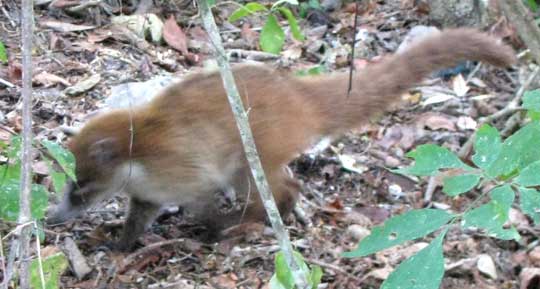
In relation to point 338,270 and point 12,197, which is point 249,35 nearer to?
point 338,270

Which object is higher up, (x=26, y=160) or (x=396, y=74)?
(x=26, y=160)

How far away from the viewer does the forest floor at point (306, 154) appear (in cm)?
424

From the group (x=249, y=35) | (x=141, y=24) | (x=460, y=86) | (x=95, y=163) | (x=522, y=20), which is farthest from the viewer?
(x=249, y=35)

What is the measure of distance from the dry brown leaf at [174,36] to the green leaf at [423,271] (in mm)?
3956

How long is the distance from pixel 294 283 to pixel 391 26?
14.4 feet

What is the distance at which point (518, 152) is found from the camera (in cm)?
262

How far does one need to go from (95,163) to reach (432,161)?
1.98 metres

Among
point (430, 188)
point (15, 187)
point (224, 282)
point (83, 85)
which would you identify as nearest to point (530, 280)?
point (430, 188)

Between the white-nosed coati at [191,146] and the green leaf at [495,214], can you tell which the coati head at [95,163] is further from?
the green leaf at [495,214]

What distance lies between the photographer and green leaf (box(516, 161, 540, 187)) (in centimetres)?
248

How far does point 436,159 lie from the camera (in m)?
2.73

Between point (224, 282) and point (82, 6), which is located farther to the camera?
point (82, 6)

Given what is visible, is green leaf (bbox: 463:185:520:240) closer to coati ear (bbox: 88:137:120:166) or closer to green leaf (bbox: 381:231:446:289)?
green leaf (bbox: 381:231:446:289)

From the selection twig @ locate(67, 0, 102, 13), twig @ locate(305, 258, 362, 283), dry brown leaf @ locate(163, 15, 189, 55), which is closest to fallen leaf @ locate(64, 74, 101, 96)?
dry brown leaf @ locate(163, 15, 189, 55)
